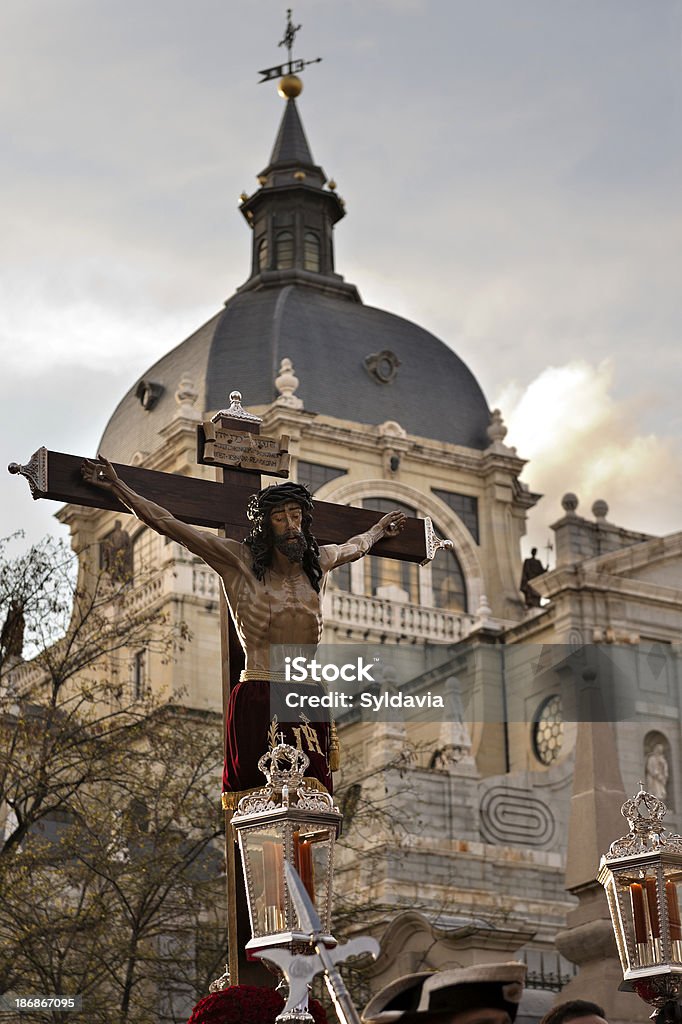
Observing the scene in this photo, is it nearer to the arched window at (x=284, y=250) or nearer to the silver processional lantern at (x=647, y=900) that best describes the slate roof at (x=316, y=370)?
the arched window at (x=284, y=250)

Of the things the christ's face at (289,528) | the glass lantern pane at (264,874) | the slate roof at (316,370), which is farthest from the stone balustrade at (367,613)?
the glass lantern pane at (264,874)

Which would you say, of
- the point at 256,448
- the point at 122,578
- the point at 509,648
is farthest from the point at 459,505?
the point at 256,448

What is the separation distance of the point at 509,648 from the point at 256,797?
4207 cm

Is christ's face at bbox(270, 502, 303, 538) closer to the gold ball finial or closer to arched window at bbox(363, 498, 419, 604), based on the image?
arched window at bbox(363, 498, 419, 604)

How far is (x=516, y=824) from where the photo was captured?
41.3 m

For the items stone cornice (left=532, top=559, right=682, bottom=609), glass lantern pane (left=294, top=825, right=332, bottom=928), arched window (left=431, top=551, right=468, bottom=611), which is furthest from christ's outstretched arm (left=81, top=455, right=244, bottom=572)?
arched window (left=431, top=551, right=468, bottom=611)

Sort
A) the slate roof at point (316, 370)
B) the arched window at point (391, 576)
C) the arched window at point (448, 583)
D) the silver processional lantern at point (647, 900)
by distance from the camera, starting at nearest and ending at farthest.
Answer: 1. the silver processional lantern at point (647, 900)
2. the arched window at point (391, 576)
3. the arched window at point (448, 583)
4. the slate roof at point (316, 370)

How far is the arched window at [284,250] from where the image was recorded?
69.3 metres

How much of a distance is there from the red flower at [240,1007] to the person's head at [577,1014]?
3.40 feet

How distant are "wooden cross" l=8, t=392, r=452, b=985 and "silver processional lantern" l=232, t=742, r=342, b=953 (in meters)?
2.60

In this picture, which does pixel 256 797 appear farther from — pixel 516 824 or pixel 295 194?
pixel 295 194

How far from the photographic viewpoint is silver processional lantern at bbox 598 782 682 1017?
26.4ft

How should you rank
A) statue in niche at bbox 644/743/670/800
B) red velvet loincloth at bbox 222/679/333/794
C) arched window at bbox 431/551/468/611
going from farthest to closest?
1. arched window at bbox 431/551/468/611
2. statue in niche at bbox 644/743/670/800
3. red velvet loincloth at bbox 222/679/333/794

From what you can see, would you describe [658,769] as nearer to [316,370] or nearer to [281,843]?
[316,370]
